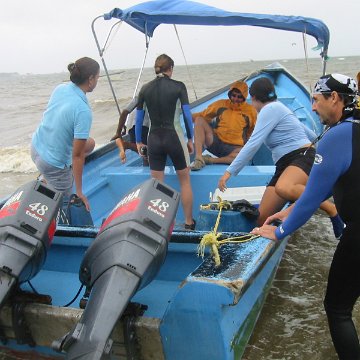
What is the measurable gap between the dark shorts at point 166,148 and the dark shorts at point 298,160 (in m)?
0.96

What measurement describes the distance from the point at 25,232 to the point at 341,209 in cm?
164

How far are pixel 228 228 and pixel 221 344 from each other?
4.41 ft

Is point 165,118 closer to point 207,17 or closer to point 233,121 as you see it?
point 233,121

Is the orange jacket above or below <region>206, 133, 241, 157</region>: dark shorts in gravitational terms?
above

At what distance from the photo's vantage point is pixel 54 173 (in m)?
3.54

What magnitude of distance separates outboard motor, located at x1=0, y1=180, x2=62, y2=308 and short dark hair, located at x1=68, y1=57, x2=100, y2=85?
106 centimetres

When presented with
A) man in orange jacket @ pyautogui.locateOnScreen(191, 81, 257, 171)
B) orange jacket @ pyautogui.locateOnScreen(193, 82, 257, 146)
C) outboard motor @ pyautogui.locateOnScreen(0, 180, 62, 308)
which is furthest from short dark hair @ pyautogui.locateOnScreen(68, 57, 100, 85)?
orange jacket @ pyautogui.locateOnScreen(193, 82, 257, 146)

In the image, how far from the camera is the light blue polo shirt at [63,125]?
10.8 ft

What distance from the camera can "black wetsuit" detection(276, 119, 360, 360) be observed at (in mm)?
1967

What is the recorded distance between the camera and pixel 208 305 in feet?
6.20

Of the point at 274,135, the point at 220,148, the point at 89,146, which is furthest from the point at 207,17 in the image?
the point at 274,135

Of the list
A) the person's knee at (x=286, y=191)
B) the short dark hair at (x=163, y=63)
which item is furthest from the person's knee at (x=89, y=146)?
the person's knee at (x=286, y=191)

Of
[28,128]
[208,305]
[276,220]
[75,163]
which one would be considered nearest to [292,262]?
[276,220]

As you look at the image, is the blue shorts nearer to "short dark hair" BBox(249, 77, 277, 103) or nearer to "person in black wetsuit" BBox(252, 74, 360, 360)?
"short dark hair" BBox(249, 77, 277, 103)
